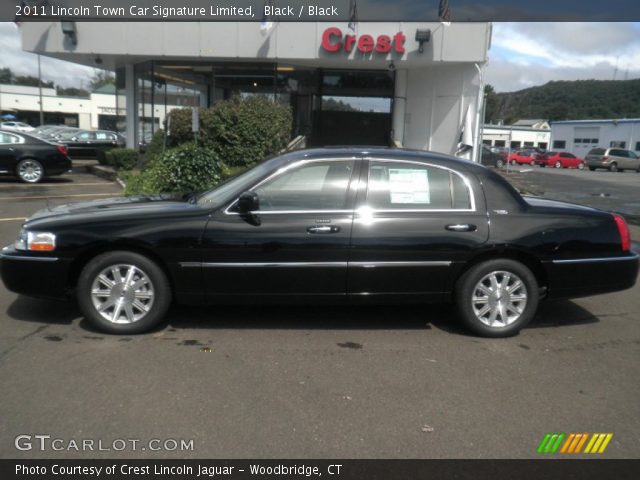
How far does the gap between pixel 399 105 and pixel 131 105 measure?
955 centimetres

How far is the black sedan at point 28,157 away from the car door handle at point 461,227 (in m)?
14.0

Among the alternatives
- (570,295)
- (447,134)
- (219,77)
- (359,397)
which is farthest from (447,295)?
(219,77)

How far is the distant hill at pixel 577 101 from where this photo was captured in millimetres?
103938

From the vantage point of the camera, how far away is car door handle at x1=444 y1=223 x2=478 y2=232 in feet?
16.1

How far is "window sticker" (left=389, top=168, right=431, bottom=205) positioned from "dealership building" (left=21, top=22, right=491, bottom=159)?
484 inches

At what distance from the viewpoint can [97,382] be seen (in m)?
3.94

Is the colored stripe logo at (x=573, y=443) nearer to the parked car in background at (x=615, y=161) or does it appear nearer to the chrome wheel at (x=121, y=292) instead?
the chrome wheel at (x=121, y=292)

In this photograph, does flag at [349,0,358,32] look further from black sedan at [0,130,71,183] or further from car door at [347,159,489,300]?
car door at [347,159,489,300]

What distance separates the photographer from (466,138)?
54.6 ft

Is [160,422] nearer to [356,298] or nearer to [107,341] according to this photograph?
[107,341]

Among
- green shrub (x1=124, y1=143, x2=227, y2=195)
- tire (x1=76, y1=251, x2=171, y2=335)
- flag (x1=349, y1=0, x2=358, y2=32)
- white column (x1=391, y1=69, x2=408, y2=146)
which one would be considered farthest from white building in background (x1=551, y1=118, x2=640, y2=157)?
tire (x1=76, y1=251, x2=171, y2=335)

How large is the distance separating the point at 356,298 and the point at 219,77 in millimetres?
15266
